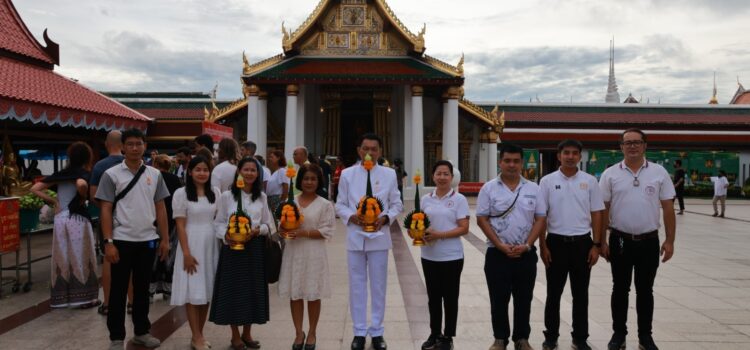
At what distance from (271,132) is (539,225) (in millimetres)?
20737

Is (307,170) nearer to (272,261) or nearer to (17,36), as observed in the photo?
(272,261)

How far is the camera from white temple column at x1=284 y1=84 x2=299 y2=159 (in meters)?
20.9

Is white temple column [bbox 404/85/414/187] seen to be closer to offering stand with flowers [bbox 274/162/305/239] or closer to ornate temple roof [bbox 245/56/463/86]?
ornate temple roof [bbox 245/56/463/86]

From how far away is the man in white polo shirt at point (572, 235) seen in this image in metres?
4.52

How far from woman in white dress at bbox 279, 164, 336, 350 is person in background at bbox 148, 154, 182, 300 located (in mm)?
1924

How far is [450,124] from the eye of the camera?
22.2 metres

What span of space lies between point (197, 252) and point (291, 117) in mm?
16950

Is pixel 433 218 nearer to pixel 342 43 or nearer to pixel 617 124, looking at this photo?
pixel 342 43

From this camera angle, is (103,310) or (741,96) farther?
(741,96)

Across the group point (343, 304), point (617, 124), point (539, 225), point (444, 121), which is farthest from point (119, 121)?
point (617, 124)

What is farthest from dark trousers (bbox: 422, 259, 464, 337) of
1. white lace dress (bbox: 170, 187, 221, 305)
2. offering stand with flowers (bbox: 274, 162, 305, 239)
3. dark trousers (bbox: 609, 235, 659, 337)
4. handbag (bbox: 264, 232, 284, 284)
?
white lace dress (bbox: 170, 187, 221, 305)

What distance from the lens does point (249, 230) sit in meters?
4.36

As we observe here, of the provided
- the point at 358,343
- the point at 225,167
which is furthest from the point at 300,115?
the point at 358,343

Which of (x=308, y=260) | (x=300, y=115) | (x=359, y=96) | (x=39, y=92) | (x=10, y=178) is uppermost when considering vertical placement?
(x=359, y=96)
